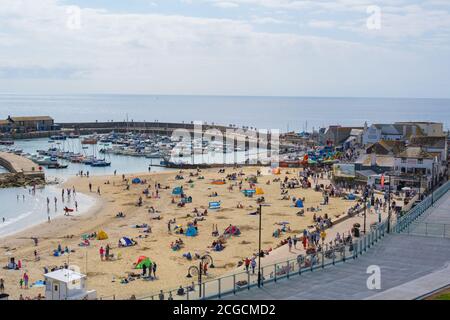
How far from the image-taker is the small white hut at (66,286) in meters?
20.0

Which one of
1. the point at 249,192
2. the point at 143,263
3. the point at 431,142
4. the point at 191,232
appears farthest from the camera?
the point at 431,142

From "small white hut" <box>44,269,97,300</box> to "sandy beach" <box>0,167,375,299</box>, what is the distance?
317 cm

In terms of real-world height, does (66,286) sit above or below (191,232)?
above

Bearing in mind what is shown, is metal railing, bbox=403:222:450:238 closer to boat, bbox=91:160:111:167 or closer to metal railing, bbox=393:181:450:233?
metal railing, bbox=393:181:450:233

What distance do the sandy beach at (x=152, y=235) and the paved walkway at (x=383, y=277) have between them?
6864 mm

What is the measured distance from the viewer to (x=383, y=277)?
1841 centimetres

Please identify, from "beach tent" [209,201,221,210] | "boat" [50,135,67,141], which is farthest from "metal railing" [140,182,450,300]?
"boat" [50,135,67,141]

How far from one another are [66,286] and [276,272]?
25.4ft

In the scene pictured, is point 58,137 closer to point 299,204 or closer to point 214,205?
point 214,205

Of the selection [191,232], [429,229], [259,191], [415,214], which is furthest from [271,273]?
[259,191]

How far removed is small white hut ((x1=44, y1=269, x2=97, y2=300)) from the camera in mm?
20016
